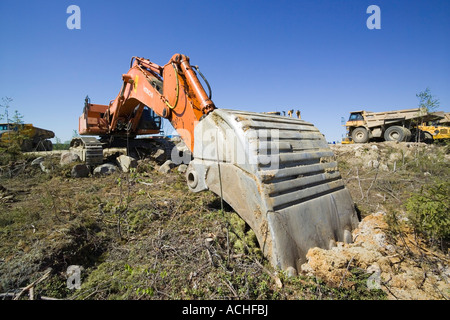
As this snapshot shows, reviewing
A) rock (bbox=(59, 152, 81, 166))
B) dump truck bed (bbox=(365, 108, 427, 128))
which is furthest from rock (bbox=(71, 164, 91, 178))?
dump truck bed (bbox=(365, 108, 427, 128))

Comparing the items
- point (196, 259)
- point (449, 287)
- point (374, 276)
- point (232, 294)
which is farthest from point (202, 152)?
point (449, 287)

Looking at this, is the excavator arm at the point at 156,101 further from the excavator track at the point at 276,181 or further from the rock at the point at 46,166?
the rock at the point at 46,166

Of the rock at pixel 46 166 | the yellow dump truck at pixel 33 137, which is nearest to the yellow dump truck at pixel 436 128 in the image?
the rock at pixel 46 166

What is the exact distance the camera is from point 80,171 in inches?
234

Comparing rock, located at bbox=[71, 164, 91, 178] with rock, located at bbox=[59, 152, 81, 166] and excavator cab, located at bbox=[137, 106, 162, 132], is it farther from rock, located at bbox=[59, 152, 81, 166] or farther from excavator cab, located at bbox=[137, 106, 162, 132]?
excavator cab, located at bbox=[137, 106, 162, 132]

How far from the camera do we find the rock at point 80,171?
5.85 m

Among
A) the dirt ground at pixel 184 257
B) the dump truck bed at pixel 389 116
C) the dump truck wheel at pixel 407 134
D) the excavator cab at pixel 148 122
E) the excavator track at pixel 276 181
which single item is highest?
the dump truck bed at pixel 389 116

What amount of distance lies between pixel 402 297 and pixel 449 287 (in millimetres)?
547

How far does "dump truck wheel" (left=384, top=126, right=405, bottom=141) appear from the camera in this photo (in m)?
12.2

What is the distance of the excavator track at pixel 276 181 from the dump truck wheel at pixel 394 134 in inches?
485

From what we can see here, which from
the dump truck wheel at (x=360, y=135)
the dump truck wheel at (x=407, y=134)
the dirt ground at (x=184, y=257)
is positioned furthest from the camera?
the dump truck wheel at (x=360, y=135)

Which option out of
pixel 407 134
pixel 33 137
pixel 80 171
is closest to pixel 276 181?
pixel 80 171

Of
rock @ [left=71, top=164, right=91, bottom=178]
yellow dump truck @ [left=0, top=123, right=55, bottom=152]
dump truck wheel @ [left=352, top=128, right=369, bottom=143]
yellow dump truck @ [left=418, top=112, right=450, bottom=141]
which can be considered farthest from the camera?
dump truck wheel @ [left=352, top=128, right=369, bottom=143]
